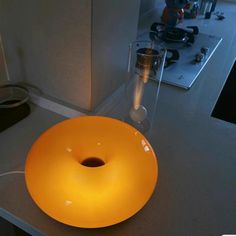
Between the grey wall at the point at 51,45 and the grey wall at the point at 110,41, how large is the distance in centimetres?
2

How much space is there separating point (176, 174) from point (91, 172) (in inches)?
9.3

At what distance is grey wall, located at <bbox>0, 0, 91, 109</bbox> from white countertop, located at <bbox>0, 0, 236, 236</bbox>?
0.30 feet

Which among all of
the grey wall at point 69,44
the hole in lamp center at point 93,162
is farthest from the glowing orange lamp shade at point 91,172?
the grey wall at point 69,44

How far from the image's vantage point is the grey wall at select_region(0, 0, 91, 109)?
1.90 feet

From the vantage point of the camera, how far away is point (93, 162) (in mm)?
496

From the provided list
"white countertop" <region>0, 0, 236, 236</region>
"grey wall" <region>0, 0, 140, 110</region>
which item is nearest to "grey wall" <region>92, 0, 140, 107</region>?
"grey wall" <region>0, 0, 140, 110</region>

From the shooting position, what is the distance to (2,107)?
69 cm

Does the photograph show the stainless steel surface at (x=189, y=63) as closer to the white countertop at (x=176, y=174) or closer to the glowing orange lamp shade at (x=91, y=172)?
the white countertop at (x=176, y=174)

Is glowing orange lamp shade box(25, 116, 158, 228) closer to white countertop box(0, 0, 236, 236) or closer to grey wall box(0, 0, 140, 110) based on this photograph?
→ white countertop box(0, 0, 236, 236)

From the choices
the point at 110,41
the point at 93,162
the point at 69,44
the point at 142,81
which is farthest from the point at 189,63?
the point at 93,162

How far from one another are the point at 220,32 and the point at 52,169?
1.30 meters

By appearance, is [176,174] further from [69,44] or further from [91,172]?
[69,44]

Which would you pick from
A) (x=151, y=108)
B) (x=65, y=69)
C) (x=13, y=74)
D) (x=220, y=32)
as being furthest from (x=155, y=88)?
(x=220, y=32)

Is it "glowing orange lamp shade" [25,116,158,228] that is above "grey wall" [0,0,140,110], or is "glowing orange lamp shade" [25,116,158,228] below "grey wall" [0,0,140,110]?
below
